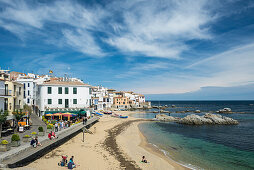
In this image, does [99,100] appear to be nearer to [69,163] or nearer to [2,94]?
[2,94]

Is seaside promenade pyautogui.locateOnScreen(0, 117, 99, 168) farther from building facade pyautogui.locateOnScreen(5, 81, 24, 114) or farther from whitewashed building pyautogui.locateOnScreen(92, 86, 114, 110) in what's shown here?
whitewashed building pyautogui.locateOnScreen(92, 86, 114, 110)

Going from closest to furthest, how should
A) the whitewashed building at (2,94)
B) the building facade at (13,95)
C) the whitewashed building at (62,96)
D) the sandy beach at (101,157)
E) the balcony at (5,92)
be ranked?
the sandy beach at (101,157) < the whitewashed building at (2,94) < the balcony at (5,92) < the building facade at (13,95) < the whitewashed building at (62,96)

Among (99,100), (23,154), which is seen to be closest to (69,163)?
(23,154)

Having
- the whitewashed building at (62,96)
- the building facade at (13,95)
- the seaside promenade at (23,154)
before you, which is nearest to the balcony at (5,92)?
the building facade at (13,95)

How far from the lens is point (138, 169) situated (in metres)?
17.2

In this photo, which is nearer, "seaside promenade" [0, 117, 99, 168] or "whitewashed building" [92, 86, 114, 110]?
"seaside promenade" [0, 117, 99, 168]

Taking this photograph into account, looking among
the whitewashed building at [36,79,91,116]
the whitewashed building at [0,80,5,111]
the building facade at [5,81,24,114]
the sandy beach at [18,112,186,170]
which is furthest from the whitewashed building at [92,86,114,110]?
the sandy beach at [18,112,186,170]

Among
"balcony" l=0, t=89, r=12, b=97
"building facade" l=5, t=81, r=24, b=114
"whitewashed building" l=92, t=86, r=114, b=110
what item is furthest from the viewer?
"whitewashed building" l=92, t=86, r=114, b=110

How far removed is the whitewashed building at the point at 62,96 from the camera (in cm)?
3731

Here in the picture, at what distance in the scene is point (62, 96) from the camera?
38.3 meters

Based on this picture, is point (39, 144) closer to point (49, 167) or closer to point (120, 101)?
point (49, 167)

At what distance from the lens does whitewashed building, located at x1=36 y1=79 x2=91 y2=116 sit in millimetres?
37312

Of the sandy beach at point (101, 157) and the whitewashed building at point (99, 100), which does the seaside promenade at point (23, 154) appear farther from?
the whitewashed building at point (99, 100)

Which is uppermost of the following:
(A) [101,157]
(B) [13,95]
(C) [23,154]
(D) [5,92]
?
(D) [5,92]
